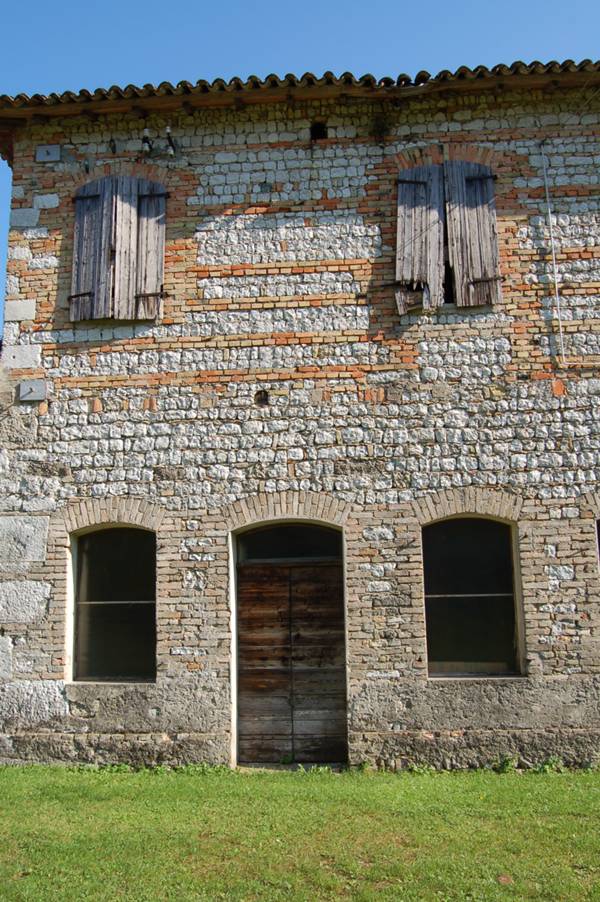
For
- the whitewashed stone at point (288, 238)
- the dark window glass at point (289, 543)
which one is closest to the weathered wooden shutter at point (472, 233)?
the whitewashed stone at point (288, 238)

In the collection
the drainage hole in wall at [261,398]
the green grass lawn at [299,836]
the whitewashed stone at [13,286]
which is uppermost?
the whitewashed stone at [13,286]

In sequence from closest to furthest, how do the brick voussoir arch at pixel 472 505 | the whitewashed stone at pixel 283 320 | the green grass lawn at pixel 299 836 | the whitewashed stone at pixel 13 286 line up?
the green grass lawn at pixel 299 836 < the brick voussoir arch at pixel 472 505 < the whitewashed stone at pixel 283 320 < the whitewashed stone at pixel 13 286

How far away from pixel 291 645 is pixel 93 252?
496cm

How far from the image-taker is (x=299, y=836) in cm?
575

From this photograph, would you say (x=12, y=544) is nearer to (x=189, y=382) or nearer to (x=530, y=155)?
(x=189, y=382)

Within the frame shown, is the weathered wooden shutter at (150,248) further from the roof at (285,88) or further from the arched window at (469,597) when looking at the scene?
the arched window at (469,597)

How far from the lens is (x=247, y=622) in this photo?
27.2 ft

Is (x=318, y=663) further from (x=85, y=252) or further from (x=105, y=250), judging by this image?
(x=85, y=252)

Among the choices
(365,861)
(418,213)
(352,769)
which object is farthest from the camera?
(418,213)

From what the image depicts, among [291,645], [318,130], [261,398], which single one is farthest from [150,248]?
[291,645]

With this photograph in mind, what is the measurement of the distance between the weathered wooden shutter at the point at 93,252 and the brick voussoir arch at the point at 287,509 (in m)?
2.67

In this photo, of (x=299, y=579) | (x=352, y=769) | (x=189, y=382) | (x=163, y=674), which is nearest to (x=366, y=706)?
(x=352, y=769)

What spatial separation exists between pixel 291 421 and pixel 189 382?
4.00 ft

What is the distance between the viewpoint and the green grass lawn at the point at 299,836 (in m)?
4.91
